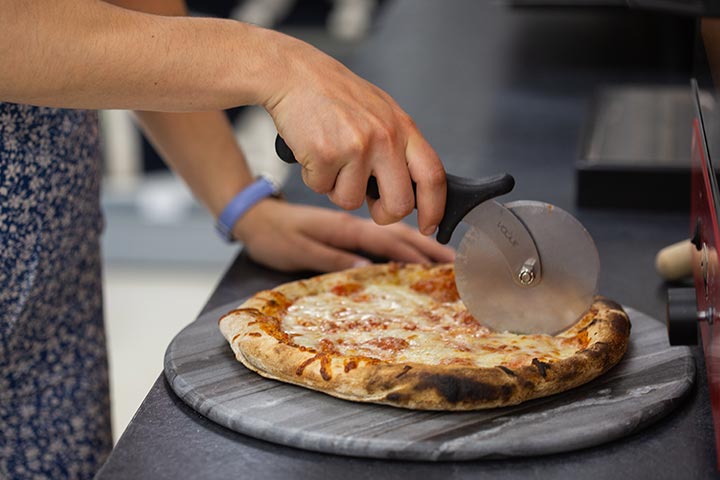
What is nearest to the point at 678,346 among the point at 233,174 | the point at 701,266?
the point at 701,266

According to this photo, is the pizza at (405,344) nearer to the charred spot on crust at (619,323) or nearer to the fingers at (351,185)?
the charred spot on crust at (619,323)

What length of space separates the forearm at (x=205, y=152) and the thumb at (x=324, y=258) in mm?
158

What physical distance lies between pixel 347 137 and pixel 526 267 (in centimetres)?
Answer: 24

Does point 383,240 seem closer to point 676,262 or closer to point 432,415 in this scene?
point 676,262

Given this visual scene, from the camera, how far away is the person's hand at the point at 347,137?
0.97 meters

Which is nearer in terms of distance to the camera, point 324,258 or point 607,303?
point 607,303

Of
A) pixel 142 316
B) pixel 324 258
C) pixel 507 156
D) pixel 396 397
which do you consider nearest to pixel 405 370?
pixel 396 397

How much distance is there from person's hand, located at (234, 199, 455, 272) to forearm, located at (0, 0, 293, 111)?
0.39 metres

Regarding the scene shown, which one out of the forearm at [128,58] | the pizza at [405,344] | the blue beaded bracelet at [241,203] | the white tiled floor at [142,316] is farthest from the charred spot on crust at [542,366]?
the white tiled floor at [142,316]

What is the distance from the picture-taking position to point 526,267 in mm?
1081

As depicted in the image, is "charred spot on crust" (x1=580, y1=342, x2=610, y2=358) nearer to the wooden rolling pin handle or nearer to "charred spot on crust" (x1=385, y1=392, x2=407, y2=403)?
"charred spot on crust" (x1=385, y1=392, x2=407, y2=403)

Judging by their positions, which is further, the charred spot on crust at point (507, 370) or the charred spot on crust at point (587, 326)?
the charred spot on crust at point (587, 326)

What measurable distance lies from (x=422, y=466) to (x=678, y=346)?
0.32 meters

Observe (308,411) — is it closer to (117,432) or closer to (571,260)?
(571,260)
